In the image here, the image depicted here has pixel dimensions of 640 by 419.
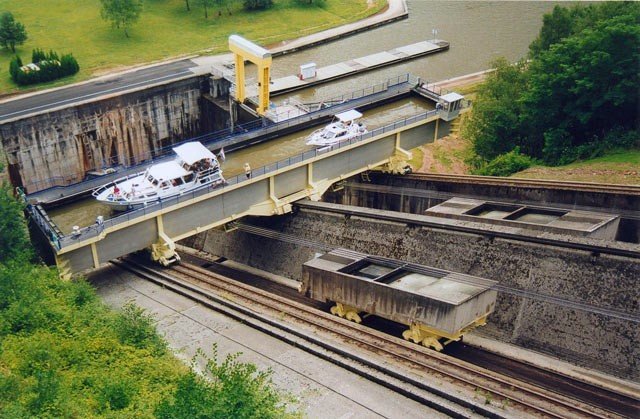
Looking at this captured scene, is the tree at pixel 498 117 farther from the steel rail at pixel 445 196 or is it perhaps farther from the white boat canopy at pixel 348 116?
the white boat canopy at pixel 348 116

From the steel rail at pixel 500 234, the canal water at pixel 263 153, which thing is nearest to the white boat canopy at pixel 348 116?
the canal water at pixel 263 153

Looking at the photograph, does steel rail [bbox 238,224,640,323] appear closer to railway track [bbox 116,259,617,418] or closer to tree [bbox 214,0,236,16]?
railway track [bbox 116,259,617,418]

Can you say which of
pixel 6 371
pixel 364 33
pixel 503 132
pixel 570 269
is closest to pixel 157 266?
pixel 6 371

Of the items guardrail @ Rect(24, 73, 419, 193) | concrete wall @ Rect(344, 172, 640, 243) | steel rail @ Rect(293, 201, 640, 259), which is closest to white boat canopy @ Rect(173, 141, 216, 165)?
guardrail @ Rect(24, 73, 419, 193)

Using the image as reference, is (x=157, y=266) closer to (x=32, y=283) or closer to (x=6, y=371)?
(x=32, y=283)

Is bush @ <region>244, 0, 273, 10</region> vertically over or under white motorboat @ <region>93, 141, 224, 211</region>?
over
